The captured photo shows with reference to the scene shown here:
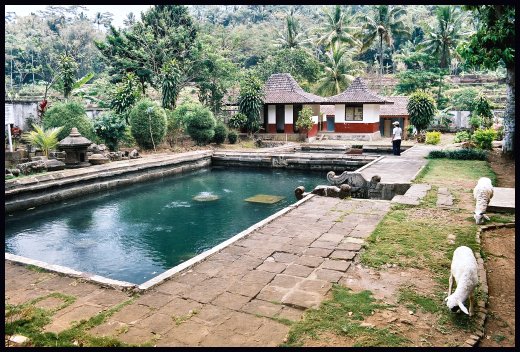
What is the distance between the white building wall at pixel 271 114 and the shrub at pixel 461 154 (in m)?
12.9

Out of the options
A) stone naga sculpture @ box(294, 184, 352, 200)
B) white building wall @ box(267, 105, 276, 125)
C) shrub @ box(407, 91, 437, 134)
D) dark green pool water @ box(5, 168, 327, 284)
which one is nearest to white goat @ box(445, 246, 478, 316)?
dark green pool water @ box(5, 168, 327, 284)

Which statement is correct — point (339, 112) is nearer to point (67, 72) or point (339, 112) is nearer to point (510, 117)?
point (510, 117)

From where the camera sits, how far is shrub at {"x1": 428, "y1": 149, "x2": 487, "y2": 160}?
16766 millimetres

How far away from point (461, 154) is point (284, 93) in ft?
44.6

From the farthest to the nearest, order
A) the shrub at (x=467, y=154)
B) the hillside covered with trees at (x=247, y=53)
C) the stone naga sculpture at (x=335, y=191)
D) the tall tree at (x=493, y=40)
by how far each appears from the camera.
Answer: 1. the hillside covered with trees at (x=247, y=53)
2. the shrub at (x=467, y=154)
3. the tall tree at (x=493, y=40)
4. the stone naga sculpture at (x=335, y=191)

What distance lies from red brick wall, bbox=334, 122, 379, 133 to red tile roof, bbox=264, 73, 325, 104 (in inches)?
93.1

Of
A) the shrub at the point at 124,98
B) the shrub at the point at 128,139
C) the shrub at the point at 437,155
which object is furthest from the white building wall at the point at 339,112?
the shrub at the point at 128,139

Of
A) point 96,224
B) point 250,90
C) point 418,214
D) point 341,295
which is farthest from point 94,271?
point 250,90

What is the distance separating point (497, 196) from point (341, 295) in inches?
242

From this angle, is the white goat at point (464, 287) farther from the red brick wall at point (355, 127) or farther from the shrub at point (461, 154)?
the red brick wall at point (355, 127)

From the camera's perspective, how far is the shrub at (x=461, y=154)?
16.8 meters

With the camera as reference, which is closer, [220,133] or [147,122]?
[147,122]

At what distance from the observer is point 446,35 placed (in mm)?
35656

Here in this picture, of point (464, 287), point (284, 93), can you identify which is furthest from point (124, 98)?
point (464, 287)
